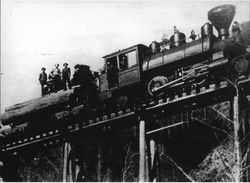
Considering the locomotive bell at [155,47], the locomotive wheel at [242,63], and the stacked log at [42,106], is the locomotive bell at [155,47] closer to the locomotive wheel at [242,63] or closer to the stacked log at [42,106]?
the stacked log at [42,106]

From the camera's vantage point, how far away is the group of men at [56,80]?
18.1 m

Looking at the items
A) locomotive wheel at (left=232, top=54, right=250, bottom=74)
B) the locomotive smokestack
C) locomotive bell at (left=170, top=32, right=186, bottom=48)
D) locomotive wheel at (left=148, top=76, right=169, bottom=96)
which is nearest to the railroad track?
locomotive wheel at (left=232, top=54, right=250, bottom=74)

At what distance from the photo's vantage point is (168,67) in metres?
15.8

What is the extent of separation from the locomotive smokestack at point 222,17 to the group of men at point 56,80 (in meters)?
6.70

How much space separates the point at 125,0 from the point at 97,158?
31.4ft

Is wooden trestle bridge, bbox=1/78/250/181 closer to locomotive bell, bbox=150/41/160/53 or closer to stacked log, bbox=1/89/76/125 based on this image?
stacked log, bbox=1/89/76/125

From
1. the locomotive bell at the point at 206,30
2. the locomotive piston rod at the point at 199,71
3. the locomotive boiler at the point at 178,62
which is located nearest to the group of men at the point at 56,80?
the locomotive boiler at the point at 178,62

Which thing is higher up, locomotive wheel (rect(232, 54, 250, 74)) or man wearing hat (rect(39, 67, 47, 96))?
man wearing hat (rect(39, 67, 47, 96))

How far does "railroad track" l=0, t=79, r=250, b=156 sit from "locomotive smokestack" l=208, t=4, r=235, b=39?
3.51 metres

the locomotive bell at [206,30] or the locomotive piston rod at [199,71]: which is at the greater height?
the locomotive bell at [206,30]

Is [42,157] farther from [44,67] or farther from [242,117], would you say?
[242,117]

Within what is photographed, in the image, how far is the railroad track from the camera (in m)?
12.2

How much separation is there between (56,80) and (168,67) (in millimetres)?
5495

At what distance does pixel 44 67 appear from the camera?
60.3 ft
